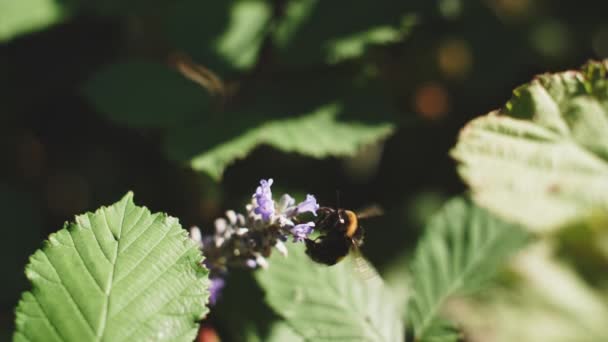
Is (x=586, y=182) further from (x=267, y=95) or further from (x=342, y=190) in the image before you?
(x=342, y=190)

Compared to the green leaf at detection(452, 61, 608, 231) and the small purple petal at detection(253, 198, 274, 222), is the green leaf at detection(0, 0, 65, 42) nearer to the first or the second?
the small purple petal at detection(253, 198, 274, 222)

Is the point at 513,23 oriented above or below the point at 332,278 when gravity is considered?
above

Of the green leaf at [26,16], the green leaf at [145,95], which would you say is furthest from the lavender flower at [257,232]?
the green leaf at [26,16]

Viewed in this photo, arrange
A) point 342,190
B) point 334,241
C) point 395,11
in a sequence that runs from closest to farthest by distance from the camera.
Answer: point 334,241
point 395,11
point 342,190

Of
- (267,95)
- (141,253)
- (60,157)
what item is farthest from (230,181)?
(141,253)

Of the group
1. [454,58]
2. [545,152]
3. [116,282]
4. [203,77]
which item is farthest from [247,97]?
[454,58]

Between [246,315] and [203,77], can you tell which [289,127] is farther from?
[246,315]

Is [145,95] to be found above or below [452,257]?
above

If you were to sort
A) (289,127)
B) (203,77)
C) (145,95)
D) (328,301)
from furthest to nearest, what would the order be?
(203,77), (145,95), (289,127), (328,301)
